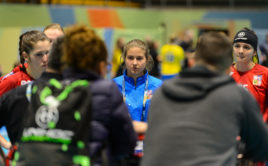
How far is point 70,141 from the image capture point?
2.83 m

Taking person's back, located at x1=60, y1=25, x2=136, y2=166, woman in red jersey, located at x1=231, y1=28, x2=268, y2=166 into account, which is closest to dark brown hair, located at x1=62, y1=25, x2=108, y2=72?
person's back, located at x1=60, y1=25, x2=136, y2=166

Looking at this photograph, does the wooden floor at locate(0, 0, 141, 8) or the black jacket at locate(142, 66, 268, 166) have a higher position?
the black jacket at locate(142, 66, 268, 166)

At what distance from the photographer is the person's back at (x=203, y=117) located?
2.75 meters

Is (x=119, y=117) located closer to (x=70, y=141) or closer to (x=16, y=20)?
(x=70, y=141)

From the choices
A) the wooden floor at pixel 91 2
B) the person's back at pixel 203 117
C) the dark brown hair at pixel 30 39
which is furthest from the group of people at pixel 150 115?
the wooden floor at pixel 91 2

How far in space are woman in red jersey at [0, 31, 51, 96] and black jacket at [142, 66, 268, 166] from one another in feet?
4.75

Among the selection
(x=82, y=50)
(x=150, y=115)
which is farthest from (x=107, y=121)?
(x=82, y=50)

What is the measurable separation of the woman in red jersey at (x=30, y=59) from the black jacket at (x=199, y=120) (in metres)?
1.45

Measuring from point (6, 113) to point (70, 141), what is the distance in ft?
2.55

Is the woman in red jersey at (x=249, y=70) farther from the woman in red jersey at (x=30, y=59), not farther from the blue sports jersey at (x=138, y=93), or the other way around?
the woman in red jersey at (x=30, y=59)

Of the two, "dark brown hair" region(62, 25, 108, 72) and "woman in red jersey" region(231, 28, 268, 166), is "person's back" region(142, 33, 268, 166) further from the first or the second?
"woman in red jersey" region(231, 28, 268, 166)

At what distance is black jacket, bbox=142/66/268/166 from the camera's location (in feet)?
9.00

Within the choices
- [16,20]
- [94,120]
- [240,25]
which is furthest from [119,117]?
[240,25]

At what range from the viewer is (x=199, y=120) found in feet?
9.03
